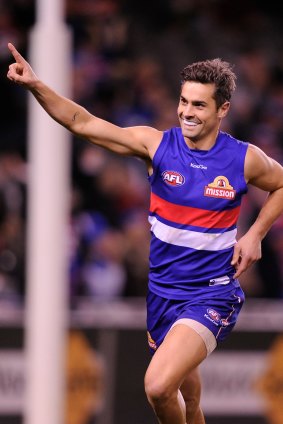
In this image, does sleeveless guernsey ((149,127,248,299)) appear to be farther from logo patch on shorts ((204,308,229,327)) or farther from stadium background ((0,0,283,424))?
stadium background ((0,0,283,424))

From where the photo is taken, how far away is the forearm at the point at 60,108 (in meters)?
6.41

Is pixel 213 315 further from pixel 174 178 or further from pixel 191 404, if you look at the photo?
pixel 174 178

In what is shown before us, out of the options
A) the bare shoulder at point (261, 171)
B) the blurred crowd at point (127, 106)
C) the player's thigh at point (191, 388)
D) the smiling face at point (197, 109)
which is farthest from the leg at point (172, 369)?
the blurred crowd at point (127, 106)

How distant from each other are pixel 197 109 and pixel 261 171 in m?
0.58

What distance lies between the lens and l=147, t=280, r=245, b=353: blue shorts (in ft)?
23.0

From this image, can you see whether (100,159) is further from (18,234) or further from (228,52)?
(228,52)

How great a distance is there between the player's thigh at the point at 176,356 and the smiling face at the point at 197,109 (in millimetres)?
1133

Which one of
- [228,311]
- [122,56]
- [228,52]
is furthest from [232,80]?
[228,52]

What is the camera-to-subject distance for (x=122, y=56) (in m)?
14.0

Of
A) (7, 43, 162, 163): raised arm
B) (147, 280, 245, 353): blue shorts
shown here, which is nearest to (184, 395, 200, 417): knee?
(147, 280, 245, 353): blue shorts

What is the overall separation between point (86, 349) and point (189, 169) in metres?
3.94

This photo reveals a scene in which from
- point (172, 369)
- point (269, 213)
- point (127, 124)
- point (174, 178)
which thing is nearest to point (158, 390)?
point (172, 369)

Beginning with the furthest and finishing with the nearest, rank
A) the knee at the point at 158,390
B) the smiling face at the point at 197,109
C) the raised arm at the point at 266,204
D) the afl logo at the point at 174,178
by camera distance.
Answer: the raised arm at the point at 266,204 → the afl logo at the point at 174,178 → the smiling face at the point at 197,109 → the knee at the point at 158,390

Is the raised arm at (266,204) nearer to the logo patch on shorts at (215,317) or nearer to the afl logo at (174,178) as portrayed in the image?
the logo patch on shorts at (215,317)
